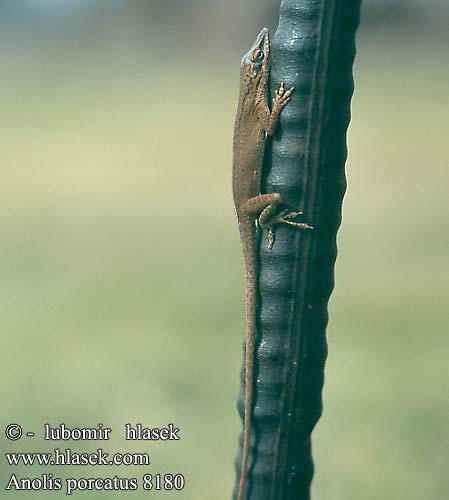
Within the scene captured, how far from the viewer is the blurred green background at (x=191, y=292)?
24.0ft

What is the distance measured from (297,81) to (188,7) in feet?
92.1

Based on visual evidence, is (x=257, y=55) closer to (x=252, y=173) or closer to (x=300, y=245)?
(x=252, y=173)

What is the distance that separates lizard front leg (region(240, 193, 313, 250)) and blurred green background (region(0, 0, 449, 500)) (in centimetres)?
350

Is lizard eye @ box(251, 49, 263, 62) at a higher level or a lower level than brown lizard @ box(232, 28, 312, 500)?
higher

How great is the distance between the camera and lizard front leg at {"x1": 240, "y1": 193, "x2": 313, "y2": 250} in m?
3.05

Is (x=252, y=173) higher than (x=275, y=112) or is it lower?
lower

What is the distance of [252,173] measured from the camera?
3.36 m

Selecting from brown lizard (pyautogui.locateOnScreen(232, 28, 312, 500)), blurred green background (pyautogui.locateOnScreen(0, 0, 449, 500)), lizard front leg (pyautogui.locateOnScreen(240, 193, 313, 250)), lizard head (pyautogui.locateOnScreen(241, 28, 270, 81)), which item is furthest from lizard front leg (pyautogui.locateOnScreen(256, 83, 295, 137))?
blurred green background (pyautogui.locateOnScreen(0, 0, 449, 500))

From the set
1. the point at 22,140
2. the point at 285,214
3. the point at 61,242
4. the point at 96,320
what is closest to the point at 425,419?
the point at 96,320

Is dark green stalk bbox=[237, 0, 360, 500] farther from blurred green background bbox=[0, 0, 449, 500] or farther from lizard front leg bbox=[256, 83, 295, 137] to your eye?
blurred green background bbox=[0, 0, 449, 500]

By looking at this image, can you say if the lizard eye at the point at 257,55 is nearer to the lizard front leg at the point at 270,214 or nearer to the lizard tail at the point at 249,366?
the lizard front leg at the point at 270,214

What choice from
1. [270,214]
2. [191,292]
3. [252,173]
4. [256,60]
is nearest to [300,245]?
[270,214]

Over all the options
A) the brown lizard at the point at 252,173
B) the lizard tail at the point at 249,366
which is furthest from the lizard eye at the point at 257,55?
the lizard tail at the point at 249,366

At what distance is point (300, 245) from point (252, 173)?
41 centimetres
